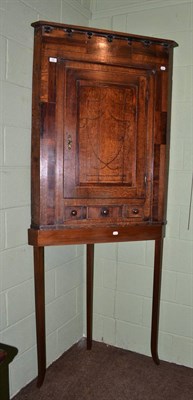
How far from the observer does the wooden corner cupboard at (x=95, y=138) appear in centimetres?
167

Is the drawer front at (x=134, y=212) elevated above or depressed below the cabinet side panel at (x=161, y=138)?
below

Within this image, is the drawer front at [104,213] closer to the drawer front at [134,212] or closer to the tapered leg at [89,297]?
the drawer front at [134,212]

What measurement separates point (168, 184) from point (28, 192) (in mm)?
865

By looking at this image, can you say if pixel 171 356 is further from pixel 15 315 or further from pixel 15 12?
pixel 15 12

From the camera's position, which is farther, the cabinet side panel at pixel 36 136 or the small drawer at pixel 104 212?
the small drawer at pixel 104 212

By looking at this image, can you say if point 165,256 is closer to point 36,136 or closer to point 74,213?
point 74,213

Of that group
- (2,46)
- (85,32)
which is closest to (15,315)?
(2,46)

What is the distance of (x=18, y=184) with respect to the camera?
1816 mm

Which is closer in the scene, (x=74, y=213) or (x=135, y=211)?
(x=74, y=213)

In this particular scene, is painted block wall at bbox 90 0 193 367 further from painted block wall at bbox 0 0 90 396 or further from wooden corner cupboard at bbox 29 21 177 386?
painted block wall at bbox 0 0 90 396

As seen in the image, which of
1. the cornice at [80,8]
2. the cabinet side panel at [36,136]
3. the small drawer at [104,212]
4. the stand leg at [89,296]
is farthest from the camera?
the stand leg at [89,296]

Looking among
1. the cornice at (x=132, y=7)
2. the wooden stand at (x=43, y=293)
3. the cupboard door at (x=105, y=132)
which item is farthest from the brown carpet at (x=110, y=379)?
the cornice at (x=132, y=7)

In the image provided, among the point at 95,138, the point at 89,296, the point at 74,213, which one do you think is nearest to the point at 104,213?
the point at 74,213

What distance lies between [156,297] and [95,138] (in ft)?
3.34
